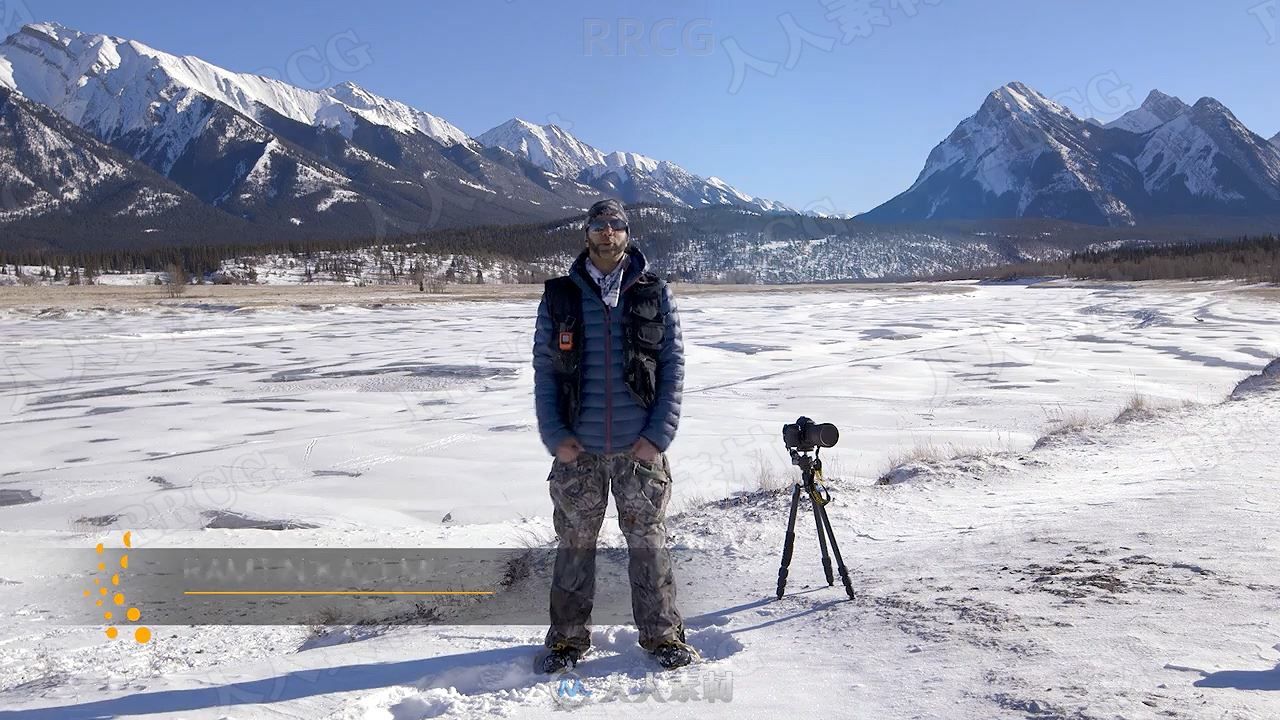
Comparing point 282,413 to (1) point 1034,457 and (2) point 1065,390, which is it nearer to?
(1) point 1034,457

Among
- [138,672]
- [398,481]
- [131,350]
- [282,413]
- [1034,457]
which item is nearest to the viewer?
[138,672]

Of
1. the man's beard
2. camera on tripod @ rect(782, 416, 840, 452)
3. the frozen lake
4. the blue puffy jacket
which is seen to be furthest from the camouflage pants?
the frozen lake

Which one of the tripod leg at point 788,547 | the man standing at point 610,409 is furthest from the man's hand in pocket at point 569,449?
the tripod leg at point 788,547

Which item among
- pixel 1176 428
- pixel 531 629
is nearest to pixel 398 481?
pixel 531 629

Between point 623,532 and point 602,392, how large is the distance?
64cm

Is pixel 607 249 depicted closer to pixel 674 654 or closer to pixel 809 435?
pixel 809 435

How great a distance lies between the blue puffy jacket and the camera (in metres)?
3.49

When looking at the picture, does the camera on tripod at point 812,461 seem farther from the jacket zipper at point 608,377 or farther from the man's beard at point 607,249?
the man's beard at point 607,249

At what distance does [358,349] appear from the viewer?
2147cm

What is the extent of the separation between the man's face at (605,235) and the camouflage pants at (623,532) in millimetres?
900

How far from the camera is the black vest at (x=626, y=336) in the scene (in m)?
3.46

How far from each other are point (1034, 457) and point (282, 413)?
10.3 m

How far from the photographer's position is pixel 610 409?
349cm

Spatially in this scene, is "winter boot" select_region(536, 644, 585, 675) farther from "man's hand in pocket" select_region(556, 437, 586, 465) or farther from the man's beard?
the man's beard
